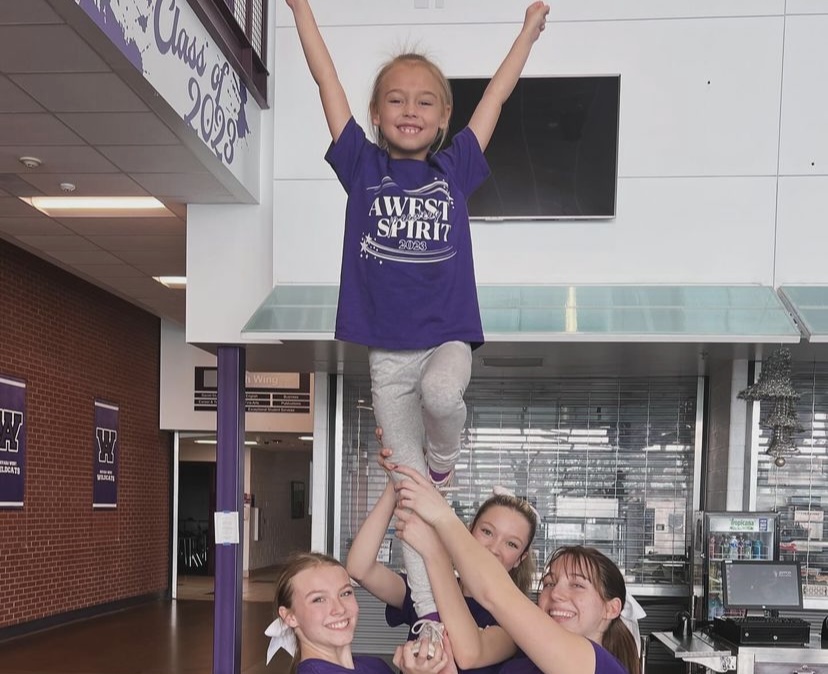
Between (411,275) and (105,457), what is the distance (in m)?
8.56

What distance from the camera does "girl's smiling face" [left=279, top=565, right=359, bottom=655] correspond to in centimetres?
165

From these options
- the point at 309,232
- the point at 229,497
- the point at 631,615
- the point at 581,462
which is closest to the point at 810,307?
the point at 581,462

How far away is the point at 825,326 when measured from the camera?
4285mm

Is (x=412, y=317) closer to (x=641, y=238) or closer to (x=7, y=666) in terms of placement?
(x=641, y=238)

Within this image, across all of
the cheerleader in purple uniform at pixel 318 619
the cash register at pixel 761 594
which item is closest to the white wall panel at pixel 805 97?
the cash register at pixel 761 594

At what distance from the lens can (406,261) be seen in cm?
155

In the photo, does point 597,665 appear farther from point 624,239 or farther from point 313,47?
point 624,239

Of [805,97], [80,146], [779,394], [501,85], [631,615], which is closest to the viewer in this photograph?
[501,85]

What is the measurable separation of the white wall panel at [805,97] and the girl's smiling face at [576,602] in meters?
3.87

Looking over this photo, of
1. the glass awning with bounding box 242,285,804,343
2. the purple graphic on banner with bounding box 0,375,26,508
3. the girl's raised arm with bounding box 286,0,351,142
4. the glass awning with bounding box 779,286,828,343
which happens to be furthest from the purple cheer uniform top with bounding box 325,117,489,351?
the purple graphic on banner with bounding box 0,375,26,508

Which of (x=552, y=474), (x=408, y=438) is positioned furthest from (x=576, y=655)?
(x=552, y=474)

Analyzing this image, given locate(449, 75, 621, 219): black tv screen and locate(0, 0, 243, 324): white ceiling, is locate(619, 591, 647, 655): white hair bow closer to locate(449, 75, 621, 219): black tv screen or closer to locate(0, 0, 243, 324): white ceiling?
locate(0, 0, 243, 324): white ceiling

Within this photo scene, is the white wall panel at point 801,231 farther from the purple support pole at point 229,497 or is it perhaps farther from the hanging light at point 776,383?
the purple support pole at point 229,497

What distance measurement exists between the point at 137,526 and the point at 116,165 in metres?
6.57
